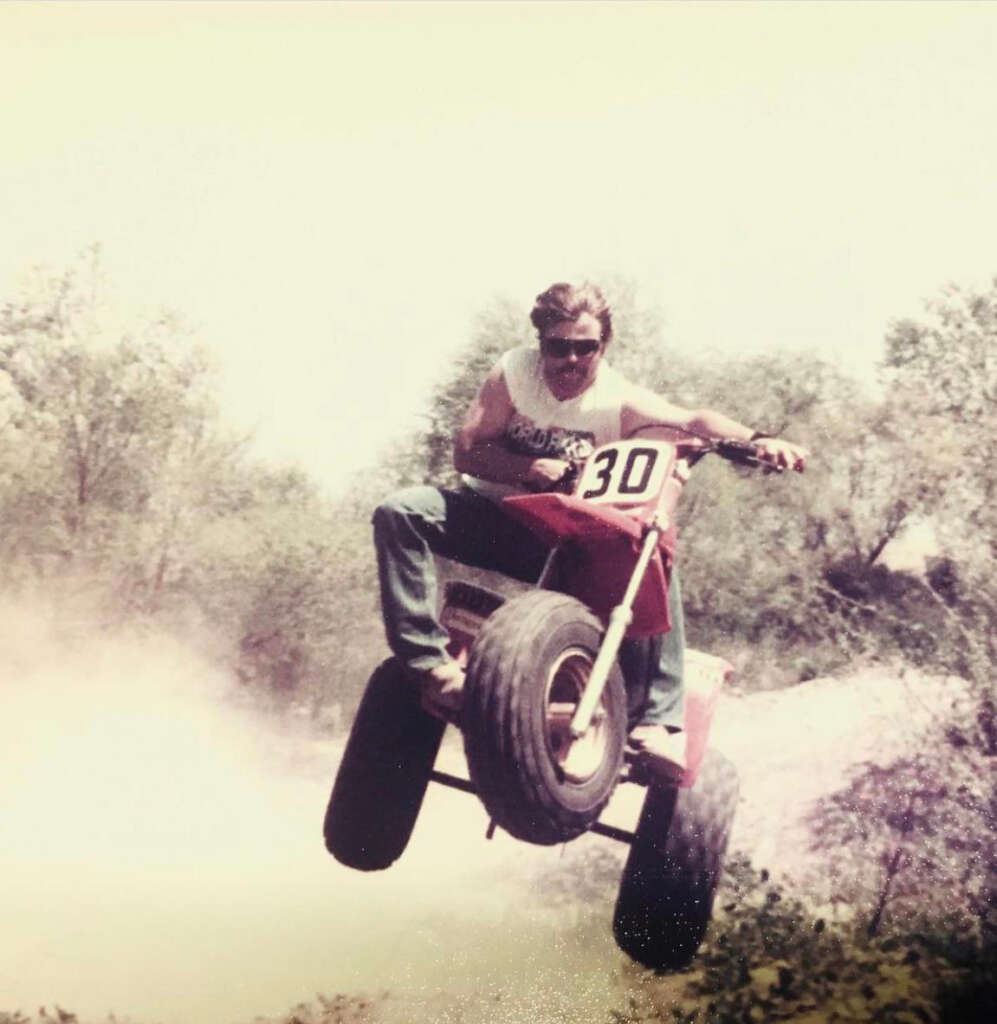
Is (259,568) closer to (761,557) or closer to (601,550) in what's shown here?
(761,557)

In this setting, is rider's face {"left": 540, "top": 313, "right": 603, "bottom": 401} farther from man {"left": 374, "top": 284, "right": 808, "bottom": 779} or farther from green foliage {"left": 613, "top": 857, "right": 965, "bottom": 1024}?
green foliage {"left": 613, "top": 857, "right": 965, "bottom": 1024}

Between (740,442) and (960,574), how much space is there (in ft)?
7.21

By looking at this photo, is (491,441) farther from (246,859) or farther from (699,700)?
(246,859)

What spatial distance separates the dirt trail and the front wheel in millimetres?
900

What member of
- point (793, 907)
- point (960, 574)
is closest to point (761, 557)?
point (960, 574)

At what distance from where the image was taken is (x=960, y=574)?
4109 mm

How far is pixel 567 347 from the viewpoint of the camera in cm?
243

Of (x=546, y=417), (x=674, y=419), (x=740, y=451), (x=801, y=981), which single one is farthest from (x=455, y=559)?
(x=801, y=981)

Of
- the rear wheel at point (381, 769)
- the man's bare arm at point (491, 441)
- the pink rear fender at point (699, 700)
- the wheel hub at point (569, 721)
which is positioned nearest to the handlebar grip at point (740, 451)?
the man's bare arm at point (491, 441)

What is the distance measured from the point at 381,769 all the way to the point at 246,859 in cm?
193

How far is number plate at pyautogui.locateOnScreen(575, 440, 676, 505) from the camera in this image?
87.4 inches

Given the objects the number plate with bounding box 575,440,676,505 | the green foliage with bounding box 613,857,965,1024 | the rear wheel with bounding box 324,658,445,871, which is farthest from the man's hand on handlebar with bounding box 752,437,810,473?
the green foliage with bounding box 613,857,965,1024

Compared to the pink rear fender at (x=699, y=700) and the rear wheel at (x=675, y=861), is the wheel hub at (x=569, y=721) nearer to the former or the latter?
the pink rear fender at (x=699, y=700)

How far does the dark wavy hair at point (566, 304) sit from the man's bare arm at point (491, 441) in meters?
0.22
